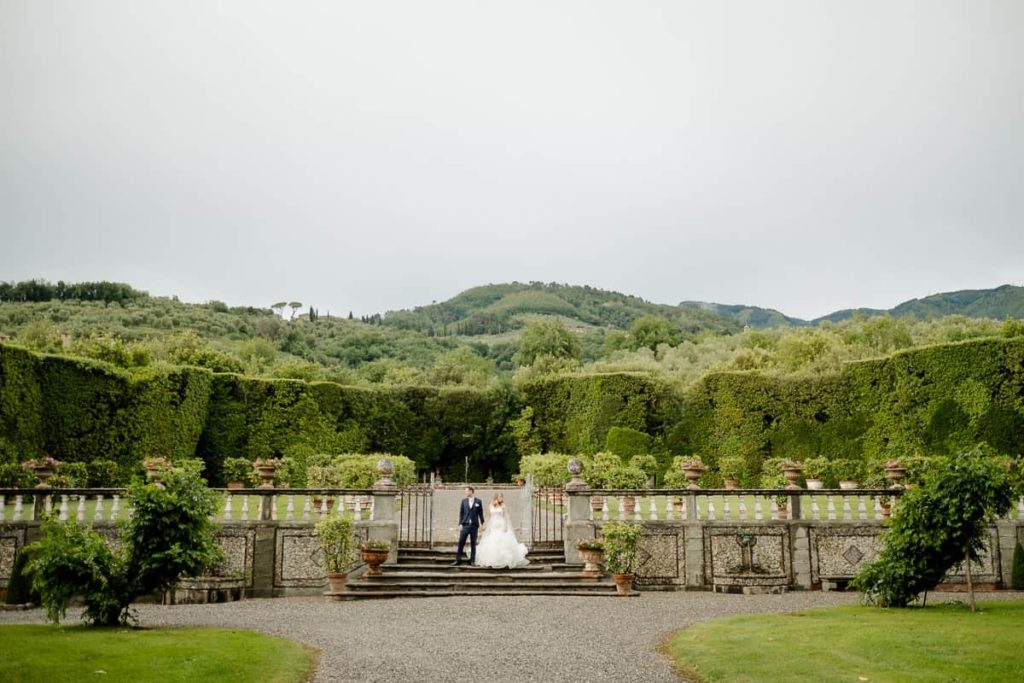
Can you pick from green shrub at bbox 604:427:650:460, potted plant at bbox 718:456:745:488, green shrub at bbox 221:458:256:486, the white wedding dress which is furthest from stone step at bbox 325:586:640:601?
green shrub at bbox 604:427:650:460

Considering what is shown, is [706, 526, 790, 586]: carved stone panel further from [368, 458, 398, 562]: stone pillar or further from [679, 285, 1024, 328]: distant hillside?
[679, 285, 1024, 328]: distant hillside

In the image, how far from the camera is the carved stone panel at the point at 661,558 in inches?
672

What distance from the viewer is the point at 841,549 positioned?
17.2m

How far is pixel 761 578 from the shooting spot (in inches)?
658

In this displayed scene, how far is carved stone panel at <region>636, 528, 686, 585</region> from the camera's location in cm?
1706

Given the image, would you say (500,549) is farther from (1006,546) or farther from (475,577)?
(1006,546)

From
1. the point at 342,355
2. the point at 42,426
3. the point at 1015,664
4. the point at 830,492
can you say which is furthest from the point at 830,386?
the point at 342,355

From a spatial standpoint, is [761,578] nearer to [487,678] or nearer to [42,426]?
[487,678]

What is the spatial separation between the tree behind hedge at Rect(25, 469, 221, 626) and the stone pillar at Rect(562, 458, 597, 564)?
7.39 metres

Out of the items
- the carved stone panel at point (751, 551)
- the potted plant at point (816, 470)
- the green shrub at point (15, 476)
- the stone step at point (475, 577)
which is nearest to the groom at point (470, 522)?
the stone step at point (475, 577)

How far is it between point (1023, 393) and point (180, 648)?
2534cm

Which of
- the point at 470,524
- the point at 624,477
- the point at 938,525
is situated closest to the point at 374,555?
the point at 470,524

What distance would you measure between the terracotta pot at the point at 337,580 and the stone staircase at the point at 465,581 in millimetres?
131

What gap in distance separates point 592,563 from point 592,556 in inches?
5.4
